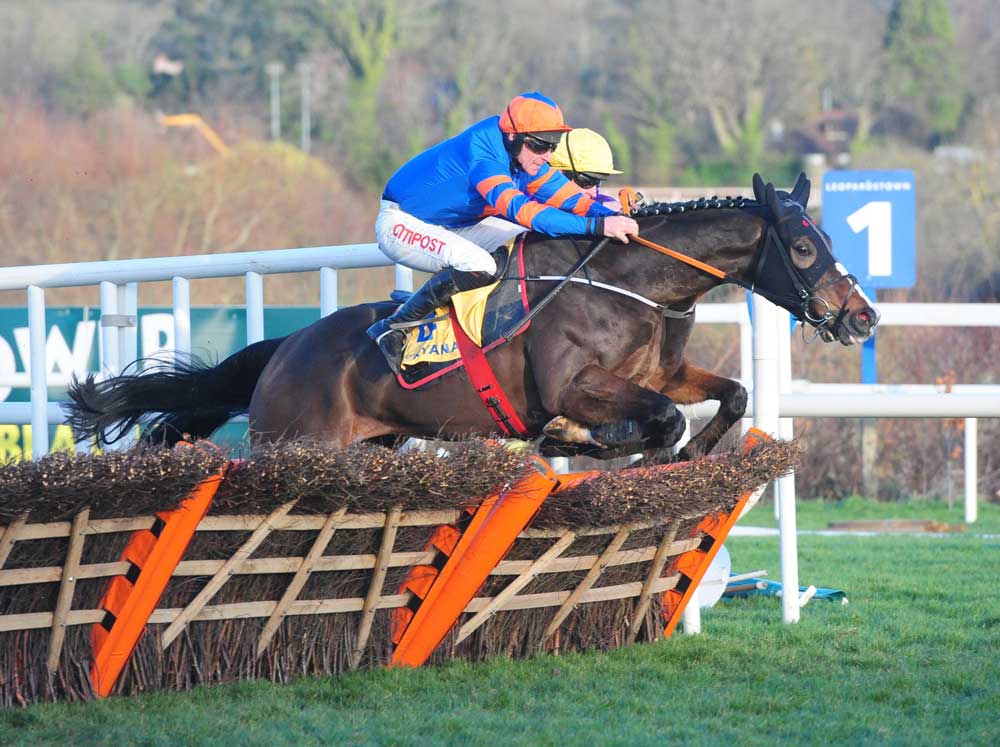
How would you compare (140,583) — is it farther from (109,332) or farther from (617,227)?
(109,332)

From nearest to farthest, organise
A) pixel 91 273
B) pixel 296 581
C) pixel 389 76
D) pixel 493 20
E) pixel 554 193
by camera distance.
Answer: pixel 296 581 < pixel 554 193 < pixel 91 273 < pixel 389 76 < pixel 493 20

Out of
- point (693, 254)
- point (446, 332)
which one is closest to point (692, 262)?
point (693, 254)

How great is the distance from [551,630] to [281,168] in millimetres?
26615

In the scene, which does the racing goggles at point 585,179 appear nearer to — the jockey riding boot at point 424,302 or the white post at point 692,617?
the jockey riding boot at point 424,302

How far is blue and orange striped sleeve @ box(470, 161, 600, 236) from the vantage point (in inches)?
184

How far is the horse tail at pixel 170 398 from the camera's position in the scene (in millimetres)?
5387

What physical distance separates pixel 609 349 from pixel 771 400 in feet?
1.77

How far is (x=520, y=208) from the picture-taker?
15.3 ft

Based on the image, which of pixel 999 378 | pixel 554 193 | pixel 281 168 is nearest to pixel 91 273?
pixel 554 193

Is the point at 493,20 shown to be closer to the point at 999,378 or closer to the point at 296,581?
the point at 999,378

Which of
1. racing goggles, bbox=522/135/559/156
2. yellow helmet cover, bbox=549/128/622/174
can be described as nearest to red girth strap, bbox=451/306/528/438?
racing goggles, bbox=522/135/559/156

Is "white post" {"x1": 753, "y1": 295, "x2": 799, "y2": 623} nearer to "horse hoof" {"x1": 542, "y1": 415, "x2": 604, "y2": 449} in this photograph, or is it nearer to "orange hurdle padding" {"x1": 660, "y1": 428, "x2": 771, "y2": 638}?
"orange hurdle padding" {"x1": 660, "y1": 428, "x2": 771, "y2": 638}

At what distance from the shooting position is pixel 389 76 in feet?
137

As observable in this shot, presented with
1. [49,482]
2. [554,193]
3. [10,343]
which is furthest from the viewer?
[10,343]
